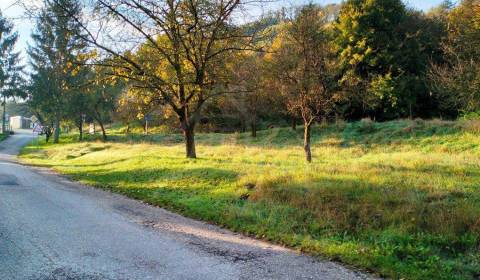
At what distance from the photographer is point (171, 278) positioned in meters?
5.11

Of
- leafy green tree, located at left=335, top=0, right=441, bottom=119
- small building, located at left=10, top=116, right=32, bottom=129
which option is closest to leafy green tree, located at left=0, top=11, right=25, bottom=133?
leafy green tree, located at left=335, top=0, right=441, bottom=119


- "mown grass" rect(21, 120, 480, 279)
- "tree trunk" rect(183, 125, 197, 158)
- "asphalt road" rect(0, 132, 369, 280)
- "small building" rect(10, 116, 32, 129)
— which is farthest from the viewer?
"small building" rect(10, 116, 32, 129)

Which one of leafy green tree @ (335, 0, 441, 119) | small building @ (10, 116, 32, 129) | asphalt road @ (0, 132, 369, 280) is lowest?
asphalt road @ (0, 132, 369, 280)

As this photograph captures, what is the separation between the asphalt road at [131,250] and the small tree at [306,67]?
10799 mm

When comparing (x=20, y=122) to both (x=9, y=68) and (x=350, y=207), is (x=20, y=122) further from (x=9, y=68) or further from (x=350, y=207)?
(x=350, y=207)

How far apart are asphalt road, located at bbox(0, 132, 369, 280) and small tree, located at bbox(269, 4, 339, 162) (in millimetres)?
10799

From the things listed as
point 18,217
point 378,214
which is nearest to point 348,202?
point 378,214

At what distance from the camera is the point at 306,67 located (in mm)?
18516

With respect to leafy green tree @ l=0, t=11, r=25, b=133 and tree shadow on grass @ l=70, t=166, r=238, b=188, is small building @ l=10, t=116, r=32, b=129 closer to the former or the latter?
leafy green tree @ l=0, t=11, r=25, b=133

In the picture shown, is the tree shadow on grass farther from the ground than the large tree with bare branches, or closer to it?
closer to it

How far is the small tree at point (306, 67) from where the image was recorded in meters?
18.5

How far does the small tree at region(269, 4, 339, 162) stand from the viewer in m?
18.5

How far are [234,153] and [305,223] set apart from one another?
50.9 feet

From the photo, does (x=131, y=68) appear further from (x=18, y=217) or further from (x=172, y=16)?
(x=18, y=217)
